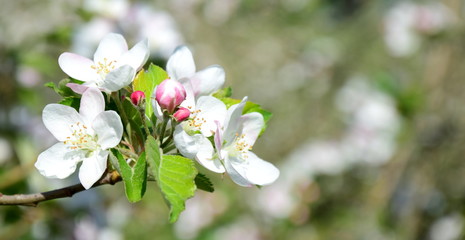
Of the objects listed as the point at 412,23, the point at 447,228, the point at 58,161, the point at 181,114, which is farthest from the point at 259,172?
the point at 412,23

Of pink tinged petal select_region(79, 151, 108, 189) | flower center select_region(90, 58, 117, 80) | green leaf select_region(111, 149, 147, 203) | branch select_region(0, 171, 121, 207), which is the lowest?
branch select_region(0, 171, 121, 207)

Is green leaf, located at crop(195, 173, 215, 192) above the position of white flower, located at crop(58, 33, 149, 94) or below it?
below

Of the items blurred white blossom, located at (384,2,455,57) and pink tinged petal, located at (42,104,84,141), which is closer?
pink tinged petal, located at (42,104,84,141)

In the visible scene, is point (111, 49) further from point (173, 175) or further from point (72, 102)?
point (173, 175)

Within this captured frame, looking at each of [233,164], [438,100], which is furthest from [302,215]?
[233,164]

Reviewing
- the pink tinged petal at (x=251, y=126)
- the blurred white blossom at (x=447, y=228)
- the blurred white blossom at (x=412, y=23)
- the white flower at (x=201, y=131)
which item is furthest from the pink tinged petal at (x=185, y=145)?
the blurred white blossom at (x=412, y=23)

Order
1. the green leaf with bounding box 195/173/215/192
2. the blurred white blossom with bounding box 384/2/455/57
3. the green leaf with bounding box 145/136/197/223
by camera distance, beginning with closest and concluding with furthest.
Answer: the green leaf with bounding box 145/136/197/223, the green leaf with bounding box 195/173/215/192, the blurred white blossom with bounding box 384/2/455/57

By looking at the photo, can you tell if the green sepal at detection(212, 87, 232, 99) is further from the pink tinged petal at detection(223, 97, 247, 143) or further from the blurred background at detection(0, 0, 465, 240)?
the blurred background at detection(0, 0, 465, 240)

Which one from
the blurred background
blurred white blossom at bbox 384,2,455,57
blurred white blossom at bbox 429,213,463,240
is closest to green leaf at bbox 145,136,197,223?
the blurred background
